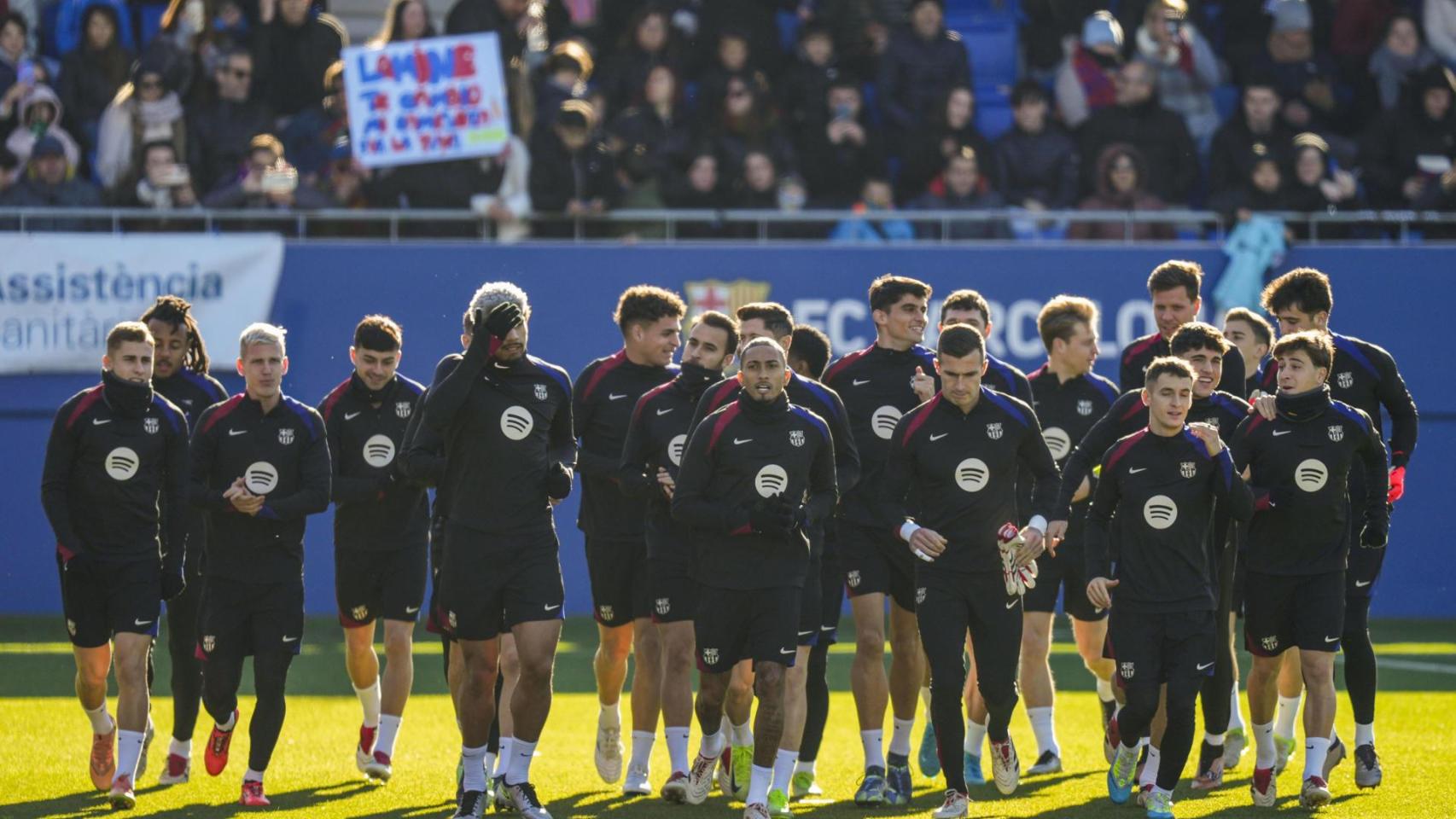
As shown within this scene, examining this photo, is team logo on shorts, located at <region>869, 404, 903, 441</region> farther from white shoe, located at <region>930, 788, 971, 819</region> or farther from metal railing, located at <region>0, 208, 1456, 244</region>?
metal railing, located at <region>0, 208, 1456, 244</region>

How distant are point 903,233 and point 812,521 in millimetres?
8976

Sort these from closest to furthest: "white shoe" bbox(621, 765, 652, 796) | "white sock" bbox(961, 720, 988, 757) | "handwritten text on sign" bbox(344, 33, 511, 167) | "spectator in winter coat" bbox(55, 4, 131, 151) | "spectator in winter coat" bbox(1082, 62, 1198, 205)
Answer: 1. "white shoe" bbox(621, 765, 652, 796)
2. "white sock" bbox(961, 720, 988, 757)
3. "handwritten text on sign" bbox(344, 33, 511, 167)
4. "spectator in winter coat" bbox(55, 4, 131, 151)
5. "spectator in winter coat" bbox(1082, 62, 1198, 205)

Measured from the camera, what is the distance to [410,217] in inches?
659

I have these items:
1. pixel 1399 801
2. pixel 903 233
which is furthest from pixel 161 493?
pixel 903 233

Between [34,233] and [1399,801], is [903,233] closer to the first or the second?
[34,233]

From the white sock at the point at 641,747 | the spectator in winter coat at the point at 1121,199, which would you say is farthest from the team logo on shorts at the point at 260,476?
the spectator in winter coat at the point at 1121,199

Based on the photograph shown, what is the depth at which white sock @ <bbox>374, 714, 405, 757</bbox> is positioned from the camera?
10.1m

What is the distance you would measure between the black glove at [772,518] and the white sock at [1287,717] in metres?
3.19

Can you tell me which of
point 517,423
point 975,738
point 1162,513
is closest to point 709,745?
point 975,738

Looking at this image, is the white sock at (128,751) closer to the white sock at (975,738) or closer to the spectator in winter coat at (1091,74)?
the white sock at (975,738)

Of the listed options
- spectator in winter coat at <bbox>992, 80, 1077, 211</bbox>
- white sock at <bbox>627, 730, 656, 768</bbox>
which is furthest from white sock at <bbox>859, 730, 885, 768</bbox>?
spectator in winter coat at <bbox>992, 80, 1077, 211</bbox>

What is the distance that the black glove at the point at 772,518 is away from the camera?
835 cm

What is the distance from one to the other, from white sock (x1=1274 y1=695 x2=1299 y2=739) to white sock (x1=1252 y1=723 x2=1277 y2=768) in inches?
29.7

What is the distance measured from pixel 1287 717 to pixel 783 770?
2.87 metres
